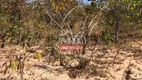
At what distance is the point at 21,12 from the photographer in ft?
37.5

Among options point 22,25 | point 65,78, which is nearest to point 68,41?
point 65,78

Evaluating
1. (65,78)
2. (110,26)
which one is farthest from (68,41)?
(110,26)

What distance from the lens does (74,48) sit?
4922mm

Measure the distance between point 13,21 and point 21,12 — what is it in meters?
1.25

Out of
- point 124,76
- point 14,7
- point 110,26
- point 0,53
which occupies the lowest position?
point 124,76

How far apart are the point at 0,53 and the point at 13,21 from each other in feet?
14.1

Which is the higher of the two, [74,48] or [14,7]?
[14,7]

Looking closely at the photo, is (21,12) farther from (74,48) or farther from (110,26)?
(74,48)

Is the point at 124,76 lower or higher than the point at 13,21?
lower

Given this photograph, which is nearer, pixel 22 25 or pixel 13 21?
pixel 22 25

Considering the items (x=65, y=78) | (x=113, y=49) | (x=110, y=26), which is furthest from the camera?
(x=110, y=26)

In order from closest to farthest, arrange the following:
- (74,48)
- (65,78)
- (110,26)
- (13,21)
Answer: (74,48) → (65,78) → (13,21) → (110,26)

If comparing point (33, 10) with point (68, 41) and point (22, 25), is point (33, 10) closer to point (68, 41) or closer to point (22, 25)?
point (22, 25)

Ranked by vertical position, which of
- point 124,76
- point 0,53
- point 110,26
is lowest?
Answer: point 124,76
